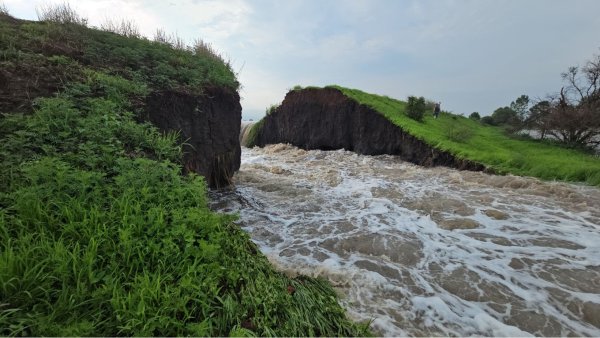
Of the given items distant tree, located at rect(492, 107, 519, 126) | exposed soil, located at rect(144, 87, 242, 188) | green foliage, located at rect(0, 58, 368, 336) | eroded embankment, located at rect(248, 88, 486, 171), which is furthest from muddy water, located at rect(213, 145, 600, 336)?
distant tree, located at rect(492, 107, 519, 126)

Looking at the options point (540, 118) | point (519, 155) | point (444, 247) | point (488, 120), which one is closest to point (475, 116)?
point (488, 120)

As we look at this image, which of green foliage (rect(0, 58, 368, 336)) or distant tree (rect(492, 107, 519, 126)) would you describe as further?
distant tree (rect(492, 107, 519, 126))

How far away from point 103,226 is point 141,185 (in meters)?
0.79

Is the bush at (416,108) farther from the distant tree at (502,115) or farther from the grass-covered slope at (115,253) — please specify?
the grass-covered slope at (115,253)

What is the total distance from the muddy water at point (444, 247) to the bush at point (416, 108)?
9.62 m

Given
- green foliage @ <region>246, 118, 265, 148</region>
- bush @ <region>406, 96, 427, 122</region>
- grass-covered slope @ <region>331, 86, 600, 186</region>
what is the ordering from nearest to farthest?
grass-covered slope @ <region>331, 86, 600, 186</region> < bush @ <region>406, 96, 427, 122</region> < green foliage @ <region>246, 118, 265, 148</region>

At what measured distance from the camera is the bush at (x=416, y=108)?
738 inches

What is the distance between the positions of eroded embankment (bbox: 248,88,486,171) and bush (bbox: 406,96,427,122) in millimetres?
2867

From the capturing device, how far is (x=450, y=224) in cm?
629

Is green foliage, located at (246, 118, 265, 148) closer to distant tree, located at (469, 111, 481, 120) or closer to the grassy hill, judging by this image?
the grassy hill

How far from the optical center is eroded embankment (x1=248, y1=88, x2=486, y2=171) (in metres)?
14.6

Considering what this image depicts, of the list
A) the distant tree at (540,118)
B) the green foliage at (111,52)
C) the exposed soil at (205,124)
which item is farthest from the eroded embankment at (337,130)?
the green foliage at (111,52)

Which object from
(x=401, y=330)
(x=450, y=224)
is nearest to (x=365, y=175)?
(x=450, y=224)

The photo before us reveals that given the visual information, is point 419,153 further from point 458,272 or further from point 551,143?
point 458,272
